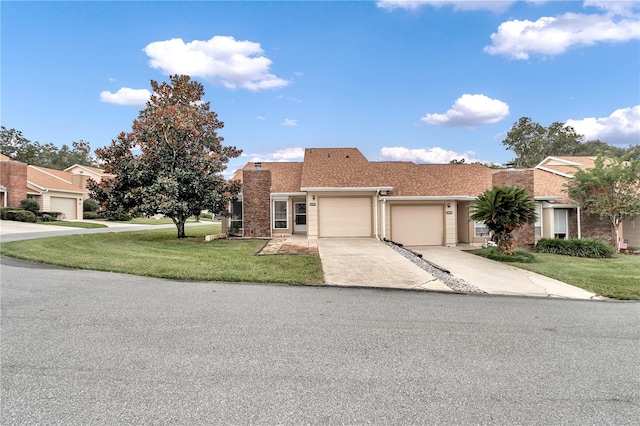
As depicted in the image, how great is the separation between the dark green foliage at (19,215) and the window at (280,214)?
1889cm

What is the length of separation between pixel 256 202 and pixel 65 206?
23.9 meters

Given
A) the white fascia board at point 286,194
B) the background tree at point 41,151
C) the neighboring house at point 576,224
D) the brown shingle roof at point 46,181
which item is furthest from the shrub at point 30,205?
the neighboring house at point 576,224

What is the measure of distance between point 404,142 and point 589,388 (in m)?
26.1

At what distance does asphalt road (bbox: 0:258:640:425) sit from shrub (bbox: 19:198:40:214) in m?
25.7

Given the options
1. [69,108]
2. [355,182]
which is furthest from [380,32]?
[69,108]

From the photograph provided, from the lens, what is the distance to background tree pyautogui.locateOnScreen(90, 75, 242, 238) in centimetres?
1420

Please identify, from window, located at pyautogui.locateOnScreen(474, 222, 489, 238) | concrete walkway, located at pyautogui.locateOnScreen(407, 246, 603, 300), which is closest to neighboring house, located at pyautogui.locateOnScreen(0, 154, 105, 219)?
concrete walkway, located at pyautogui.locateOnScreen(407, 246, 603, 300)

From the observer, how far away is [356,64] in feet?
56.5

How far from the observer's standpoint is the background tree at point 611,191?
16328mm

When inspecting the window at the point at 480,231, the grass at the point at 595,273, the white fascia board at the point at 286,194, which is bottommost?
the grass at the point at 595,273

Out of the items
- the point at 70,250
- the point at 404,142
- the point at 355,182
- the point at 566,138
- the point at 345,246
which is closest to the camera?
the point at 70,250

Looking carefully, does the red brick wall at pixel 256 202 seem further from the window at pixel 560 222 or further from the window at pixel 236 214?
the window at pixel 560 222

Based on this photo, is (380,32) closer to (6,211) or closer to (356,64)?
(356,64)

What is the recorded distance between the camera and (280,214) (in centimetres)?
1850
